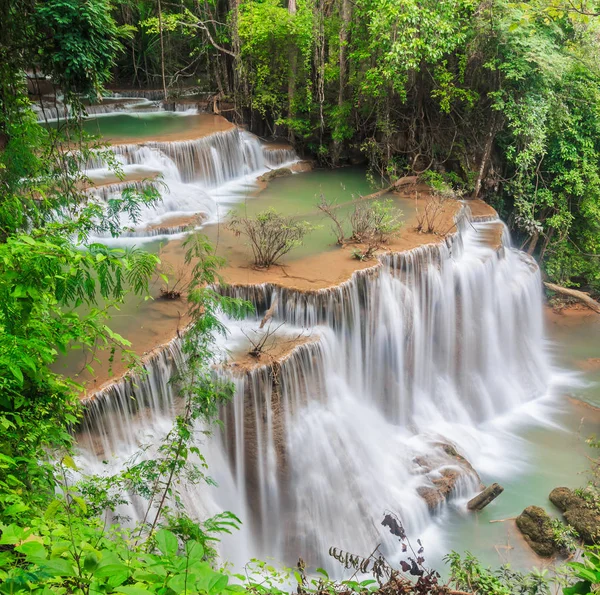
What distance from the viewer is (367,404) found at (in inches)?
333

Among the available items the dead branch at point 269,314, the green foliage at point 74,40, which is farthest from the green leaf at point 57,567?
the dead branch at point 269,314

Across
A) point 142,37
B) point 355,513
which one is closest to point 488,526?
point 355,513

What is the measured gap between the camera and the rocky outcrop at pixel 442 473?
296 inches

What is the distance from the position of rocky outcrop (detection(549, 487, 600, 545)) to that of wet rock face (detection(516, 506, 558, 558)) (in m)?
0.35

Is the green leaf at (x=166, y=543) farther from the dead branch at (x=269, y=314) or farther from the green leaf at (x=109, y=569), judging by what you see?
the dead branch at (x=269, y=314)

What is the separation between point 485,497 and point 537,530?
0.73 metres

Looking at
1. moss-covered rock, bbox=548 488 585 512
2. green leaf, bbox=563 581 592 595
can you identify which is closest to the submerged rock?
moss-covered rock, bbox=548 488 585 512

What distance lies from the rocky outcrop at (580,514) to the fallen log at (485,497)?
2.71ft

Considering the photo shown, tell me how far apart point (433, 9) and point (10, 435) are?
10.9m

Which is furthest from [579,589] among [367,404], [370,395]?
[370,395]

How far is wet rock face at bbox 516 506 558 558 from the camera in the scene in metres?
6.84

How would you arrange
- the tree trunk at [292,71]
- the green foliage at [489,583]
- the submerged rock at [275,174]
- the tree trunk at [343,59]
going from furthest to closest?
the tree trunk at [292,71] → the submerged rock at [275,174] → the tree trunk at [343,59] → the green foliage at [489,583]

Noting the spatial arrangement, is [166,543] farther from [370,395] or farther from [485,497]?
[370,395]

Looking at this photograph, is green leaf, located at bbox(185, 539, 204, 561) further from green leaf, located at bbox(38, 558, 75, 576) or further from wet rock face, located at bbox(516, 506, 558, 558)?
wet rock face, located at bbox(516, 506, 558, 558)
